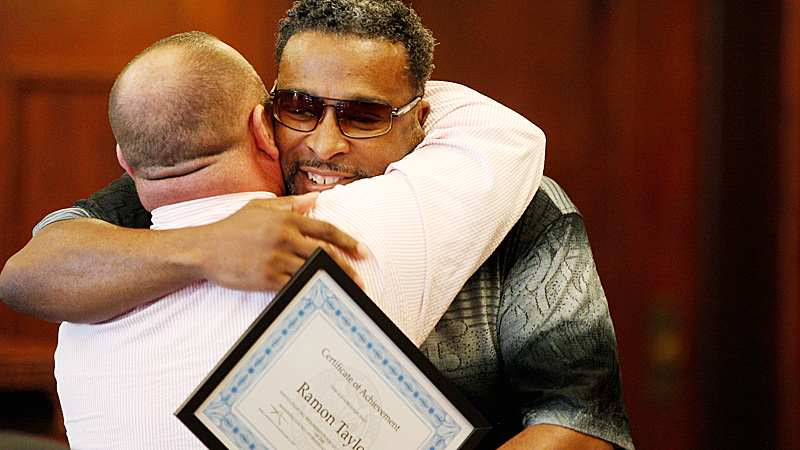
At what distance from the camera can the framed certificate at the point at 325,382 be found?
87 cm

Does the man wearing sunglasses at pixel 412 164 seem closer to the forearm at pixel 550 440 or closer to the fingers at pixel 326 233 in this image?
the forearm at pixel 550 440

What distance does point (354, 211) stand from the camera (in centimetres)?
105

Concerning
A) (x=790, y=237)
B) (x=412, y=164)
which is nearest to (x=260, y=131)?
(x=412, y=164)

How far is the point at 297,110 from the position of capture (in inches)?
57.8

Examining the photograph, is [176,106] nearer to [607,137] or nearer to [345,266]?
[345,266]

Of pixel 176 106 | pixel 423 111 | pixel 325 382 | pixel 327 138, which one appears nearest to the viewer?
pixel 325 382

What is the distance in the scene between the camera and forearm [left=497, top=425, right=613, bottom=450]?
1248 millimetres

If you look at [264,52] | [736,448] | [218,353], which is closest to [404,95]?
[218,353]

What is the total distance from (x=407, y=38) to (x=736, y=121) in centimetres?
160

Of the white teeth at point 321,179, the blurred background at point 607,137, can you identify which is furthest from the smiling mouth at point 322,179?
the blurred background at point 607,137

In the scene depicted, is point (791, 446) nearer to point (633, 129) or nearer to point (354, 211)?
point (633, 129)

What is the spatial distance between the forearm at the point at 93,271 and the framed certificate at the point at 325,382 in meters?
0.20

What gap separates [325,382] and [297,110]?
76cm

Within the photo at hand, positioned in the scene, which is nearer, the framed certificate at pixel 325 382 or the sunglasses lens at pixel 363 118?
the framed certificate at pixel 325 382
